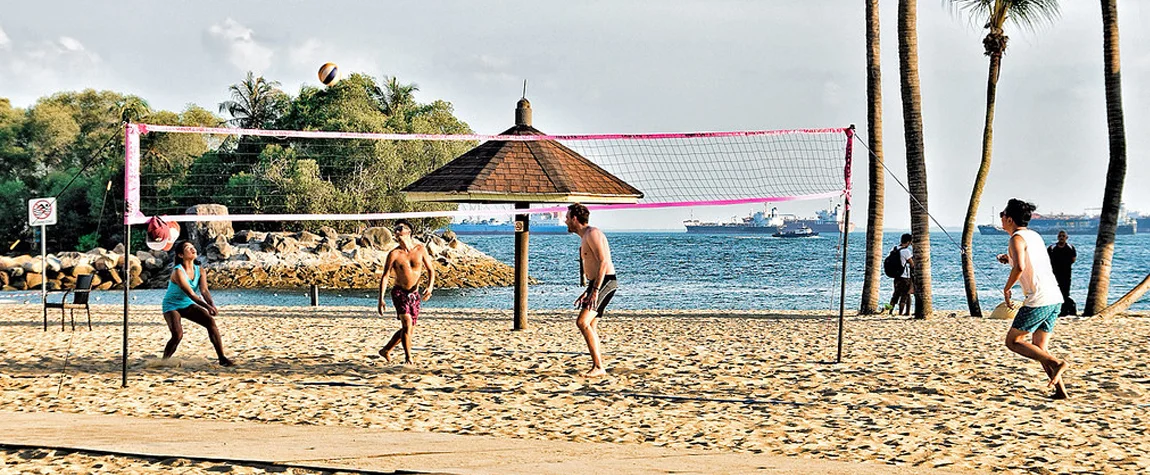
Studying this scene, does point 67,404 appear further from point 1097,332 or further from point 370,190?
point 370,190

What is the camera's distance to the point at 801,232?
136500 millimetres

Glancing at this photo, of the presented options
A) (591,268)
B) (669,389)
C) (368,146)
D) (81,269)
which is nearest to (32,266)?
(81,269)

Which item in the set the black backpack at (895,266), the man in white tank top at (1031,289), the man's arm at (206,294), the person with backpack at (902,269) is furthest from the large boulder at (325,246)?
the man in white tank top at (1031,289)

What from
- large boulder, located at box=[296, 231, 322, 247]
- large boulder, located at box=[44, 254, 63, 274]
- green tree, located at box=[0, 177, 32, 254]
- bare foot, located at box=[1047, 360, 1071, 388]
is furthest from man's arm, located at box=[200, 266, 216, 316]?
green tree, located at box=[0, 177, 32, 254]

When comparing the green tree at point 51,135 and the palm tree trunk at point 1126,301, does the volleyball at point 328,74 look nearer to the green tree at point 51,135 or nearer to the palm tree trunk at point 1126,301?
the palm tree trunk at point 1126,301

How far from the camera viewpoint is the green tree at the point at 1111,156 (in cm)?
1641

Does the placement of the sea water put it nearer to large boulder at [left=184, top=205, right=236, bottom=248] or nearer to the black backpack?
the black backpack

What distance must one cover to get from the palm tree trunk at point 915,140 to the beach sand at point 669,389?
2216 mm

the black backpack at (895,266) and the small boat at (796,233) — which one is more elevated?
the black backpack at (895,266)

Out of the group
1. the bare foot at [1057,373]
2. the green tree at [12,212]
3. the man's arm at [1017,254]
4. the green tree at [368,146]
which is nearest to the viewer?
the man's arm at [1017,254]

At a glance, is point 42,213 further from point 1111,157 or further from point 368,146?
point 368,146

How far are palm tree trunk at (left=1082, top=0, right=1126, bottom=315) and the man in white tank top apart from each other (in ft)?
28.9

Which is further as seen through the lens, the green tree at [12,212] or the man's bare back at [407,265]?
the green tree at [12,212]

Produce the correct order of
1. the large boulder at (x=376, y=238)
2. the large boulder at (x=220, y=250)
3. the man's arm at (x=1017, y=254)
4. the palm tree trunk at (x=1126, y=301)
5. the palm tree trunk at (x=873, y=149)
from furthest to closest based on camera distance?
the large boulder at (x=376, y=238) < the large boulder at (x=220, y=250) < the palm tree trunk at (x=873, y=149) < the palm tree trunk at (x=1126, y=301) < the man's arm at (x=1017, y=254)
